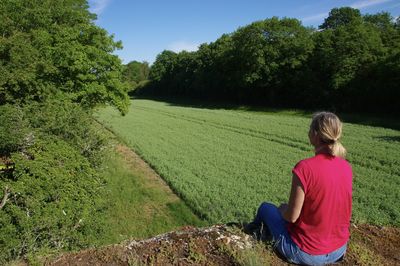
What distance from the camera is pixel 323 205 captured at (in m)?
4.14

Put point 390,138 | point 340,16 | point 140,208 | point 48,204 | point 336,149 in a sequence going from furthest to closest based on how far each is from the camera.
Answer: point 340,16 < point 390,138 < point 140,208 < point 48,204 < point 336,149

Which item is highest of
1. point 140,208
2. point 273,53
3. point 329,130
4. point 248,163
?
point 273,53

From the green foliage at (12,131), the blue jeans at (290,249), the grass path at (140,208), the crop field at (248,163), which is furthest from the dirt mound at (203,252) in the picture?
the green foliage at (12,131)

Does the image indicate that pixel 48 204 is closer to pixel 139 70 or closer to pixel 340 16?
pixel 340 16

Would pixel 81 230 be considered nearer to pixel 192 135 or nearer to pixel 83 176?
pixel 83 176

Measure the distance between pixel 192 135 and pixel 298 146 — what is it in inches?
326

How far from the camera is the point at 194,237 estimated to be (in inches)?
189

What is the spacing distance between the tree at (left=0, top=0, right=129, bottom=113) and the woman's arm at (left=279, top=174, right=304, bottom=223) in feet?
54.3

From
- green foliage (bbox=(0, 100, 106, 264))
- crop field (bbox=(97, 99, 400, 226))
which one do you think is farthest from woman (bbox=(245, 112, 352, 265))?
green foliage (bbox=(0, 100, 106, 264))

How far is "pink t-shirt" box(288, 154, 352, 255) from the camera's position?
4.04m

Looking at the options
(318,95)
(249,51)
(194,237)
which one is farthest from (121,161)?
(249,51)

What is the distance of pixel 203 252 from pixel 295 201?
3.98 feet

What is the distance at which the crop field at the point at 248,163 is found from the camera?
12133 millimetres

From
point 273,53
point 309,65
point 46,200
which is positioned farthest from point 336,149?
point 273,53
